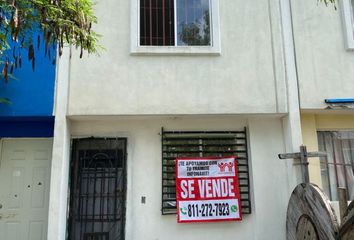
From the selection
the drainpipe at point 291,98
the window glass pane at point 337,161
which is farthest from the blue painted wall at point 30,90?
the window glass pane at point 337,161

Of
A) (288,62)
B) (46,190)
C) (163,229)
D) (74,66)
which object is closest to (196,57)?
(288,62)

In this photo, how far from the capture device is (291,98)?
6734 millimetres

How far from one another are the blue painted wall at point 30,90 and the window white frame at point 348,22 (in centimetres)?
578

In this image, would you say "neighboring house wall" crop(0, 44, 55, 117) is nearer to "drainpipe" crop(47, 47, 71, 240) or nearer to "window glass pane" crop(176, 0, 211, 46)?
"drainpipe" crop(47, 47, 71, 240)

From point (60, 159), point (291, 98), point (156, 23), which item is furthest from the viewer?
point (156, 23)

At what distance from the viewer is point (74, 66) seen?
6648 millimetres

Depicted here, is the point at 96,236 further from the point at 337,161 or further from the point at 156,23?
the point at 337,161

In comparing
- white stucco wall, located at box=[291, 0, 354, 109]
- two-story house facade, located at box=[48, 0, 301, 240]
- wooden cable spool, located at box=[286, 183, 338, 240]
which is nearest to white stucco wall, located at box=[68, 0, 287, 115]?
two-story house facade, located at box=[48, 0, 301, 240]

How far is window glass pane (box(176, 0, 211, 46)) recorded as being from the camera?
7.09 m

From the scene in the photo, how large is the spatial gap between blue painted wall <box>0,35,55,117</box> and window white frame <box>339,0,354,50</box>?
19.0 feet

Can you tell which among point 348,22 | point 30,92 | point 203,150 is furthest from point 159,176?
point 348,22

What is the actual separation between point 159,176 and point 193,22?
3203 millimetres

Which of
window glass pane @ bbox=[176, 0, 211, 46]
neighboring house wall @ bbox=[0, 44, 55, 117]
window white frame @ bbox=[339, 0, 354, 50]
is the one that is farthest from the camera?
window glass pane @ bbox=[176, 0, 211, 46]

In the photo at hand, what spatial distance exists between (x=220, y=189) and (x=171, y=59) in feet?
8.86
